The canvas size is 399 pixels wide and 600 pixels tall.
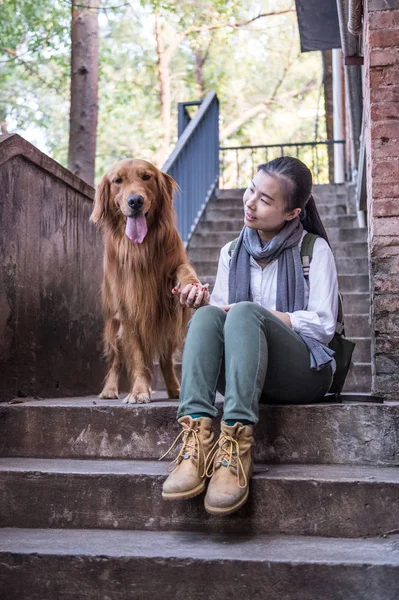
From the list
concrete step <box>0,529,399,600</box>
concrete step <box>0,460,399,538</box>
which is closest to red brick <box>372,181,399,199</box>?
concrete step <box>0,460,399,538</box>

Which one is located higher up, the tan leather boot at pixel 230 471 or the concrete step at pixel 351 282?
the concrete step at pixel 351 282

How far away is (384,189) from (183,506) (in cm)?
155

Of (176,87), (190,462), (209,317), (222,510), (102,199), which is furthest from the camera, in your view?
(176,87)

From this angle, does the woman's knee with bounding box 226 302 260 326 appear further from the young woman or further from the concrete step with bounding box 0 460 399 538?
the concrete step with bounding box 0 460 399 538

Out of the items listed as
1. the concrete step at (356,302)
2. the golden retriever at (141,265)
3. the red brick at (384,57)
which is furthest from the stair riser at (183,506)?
the concrete step at (356,302)

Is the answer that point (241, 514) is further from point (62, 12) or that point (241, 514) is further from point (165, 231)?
point (62, 12)

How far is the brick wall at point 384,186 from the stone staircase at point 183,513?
30 centimetres

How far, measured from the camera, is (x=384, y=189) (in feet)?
9.46

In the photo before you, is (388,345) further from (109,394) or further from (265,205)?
(109,394)

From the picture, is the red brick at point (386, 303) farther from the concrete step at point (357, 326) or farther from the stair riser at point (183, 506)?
the concrete step at point (357, 326)

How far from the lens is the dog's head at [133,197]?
3.21m

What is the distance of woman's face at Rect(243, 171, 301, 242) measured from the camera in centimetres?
263

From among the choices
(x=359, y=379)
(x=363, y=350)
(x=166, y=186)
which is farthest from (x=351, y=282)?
(x=166, y=186)

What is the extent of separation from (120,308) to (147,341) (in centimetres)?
21
